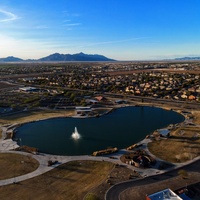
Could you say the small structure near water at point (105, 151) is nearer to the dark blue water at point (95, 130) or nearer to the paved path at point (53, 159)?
the paved path at point (53, 159)

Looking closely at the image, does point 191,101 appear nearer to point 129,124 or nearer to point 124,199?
point 129,124

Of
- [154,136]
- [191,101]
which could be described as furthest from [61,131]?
[191,101]

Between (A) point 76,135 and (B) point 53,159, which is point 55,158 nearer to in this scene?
(B) point 53,159

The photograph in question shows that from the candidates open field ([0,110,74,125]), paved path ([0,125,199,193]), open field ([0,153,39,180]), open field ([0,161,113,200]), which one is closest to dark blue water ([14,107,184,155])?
paved path ([0,125,199,193])

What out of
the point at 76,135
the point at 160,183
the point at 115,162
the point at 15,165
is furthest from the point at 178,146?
the point at 15,165

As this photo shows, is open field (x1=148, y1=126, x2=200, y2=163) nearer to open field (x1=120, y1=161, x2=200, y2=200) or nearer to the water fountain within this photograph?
open field (x1=120, y1=161, x2=200, y2=200)

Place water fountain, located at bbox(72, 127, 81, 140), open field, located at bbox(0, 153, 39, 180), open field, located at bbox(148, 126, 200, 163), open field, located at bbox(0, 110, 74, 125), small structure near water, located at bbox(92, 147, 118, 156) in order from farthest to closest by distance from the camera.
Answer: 1. open field, located at bbox(0, 110, 74, 125)
2. water fountain, located at bbox(72, 127, 81, 140)
3. small structure near water, located at bbox(92, 147, 118, 156)
4. open field, located at bbox(148, 126, 200, 163)
5. open field, located at bbox(0, 153, 39, 180)
